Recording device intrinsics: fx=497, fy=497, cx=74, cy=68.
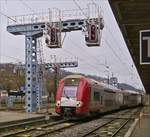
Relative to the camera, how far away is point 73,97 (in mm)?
31016

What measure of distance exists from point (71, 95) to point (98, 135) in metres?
8.79

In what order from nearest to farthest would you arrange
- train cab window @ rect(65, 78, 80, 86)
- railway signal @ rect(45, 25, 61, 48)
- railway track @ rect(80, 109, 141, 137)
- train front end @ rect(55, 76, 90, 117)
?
railway track @ rect(80, 109, 141, 137)
train front end @ rect(55, 76, 90, 117)
train cab window @ rect(65, 78, 80, 86)
railway signal @ rect(45, 25, 61, 48)

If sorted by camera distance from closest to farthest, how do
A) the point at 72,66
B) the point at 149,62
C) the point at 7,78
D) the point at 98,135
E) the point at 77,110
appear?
the point at 149,62 → the point at 98,135 → the point at 77,110 → the point at 72,66 → the point at 7,78

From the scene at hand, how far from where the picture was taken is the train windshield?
1226 inches

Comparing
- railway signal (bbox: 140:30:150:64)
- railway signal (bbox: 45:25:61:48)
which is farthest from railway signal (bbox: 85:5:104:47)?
railway signal (bbox: 140:30:150:64)

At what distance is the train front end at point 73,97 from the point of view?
30.8 m

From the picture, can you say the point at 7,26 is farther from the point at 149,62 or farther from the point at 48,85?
the point at 48,85

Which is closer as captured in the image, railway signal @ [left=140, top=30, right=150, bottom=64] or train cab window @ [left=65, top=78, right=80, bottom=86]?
railway signal @ [left=140, top=30, right=150, bottom=64]

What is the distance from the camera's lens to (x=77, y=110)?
3059 cm

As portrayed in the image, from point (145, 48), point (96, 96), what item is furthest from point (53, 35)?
point (145, 48)

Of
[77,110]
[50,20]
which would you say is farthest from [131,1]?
[50,20]

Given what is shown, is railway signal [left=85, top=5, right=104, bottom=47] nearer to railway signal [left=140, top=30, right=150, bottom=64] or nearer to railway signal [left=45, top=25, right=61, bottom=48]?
railway signal [left=45, top=25, right=61, bottom=48]

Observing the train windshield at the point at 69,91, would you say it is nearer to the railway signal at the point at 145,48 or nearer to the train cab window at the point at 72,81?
the train cab window at the point at 72,81

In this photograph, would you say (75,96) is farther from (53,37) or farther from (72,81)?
(53,37)
